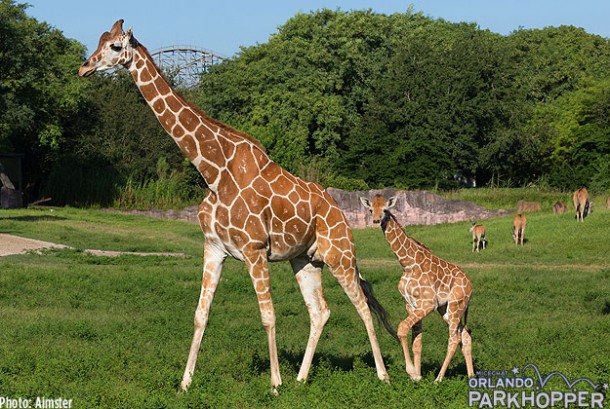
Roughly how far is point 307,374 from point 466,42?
135 feet

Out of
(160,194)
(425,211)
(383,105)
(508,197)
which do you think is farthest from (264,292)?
(383,105)

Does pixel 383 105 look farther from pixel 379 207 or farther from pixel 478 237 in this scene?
pixel 379 207

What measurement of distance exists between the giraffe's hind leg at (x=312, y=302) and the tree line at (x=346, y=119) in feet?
105

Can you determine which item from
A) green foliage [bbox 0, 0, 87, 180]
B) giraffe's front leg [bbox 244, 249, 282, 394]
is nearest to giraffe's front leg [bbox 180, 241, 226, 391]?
giraffe's front leg [bbox 244, 249, 282, 394]

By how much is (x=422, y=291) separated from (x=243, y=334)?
3796 mm

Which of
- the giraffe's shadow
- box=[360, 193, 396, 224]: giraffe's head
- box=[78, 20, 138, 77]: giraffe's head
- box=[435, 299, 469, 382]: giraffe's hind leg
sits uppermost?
box=[78, 20, 138, 77]: giraffe's head

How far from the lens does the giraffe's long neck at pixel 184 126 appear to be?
369 inches

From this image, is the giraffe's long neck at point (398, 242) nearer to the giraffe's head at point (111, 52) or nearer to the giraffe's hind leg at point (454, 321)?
the giraffe's hind leg at point (454, 321)

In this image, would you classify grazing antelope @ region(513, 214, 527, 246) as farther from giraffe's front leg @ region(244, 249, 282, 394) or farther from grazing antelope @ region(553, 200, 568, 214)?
giraffe's front leg @ region(244, 249, 282, 394)

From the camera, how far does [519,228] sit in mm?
27234

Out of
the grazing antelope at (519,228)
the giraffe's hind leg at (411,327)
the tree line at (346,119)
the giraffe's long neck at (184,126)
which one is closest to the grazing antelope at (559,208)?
the grazing antelope at (519,228)

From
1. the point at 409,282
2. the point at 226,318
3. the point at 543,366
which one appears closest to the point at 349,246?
the point at 409,282

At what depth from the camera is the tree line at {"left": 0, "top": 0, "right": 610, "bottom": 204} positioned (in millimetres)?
44844

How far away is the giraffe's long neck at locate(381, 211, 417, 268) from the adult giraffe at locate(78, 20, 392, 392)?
2.05 ft
